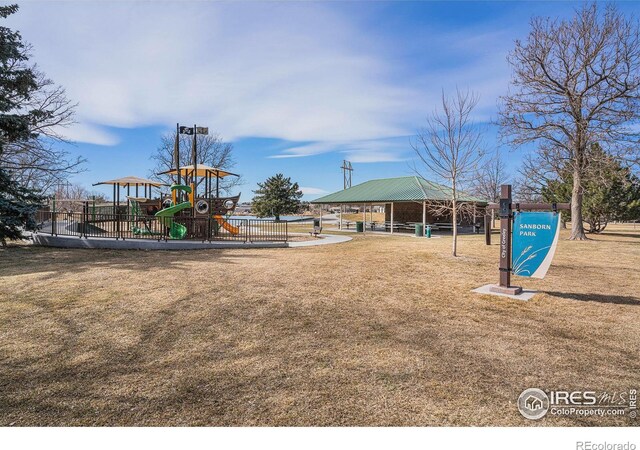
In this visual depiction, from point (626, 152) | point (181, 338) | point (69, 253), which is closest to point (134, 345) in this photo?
point (181, 338)

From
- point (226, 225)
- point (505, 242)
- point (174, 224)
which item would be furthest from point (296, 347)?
point (226, 225)

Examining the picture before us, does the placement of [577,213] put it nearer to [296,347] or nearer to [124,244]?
[296,347]

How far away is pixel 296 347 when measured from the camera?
4453 millimetres

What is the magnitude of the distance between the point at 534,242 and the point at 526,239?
5.9 inches

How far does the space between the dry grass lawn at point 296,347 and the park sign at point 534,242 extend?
2.36 feet

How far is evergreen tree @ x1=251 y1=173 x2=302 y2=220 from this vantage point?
5006 centimetres

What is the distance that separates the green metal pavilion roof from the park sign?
50.8 ft

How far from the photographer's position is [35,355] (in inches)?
163

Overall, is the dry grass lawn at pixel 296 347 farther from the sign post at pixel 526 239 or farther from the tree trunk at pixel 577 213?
the tree trunk at pixel 577 213

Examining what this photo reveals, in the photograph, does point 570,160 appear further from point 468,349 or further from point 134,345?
point 134,345

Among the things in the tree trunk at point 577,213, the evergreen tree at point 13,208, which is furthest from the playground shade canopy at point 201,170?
the tree trunk at point 577,213

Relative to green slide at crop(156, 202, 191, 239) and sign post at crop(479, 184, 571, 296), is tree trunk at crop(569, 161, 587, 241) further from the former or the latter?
green slide at crop(156, 202, 191, 239)

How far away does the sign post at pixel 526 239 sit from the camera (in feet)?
22.0

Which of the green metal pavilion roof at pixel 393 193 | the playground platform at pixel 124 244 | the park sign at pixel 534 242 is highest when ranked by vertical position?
the green metal pavilion roof at pixel 393 193
